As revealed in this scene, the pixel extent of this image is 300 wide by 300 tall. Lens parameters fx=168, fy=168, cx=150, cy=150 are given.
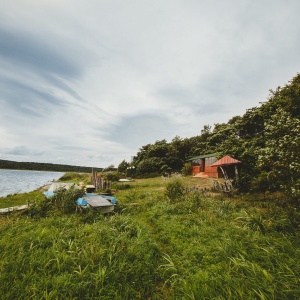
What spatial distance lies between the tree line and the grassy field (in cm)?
192

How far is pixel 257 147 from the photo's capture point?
11.7 meters

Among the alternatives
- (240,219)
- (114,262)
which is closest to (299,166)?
(240,219)

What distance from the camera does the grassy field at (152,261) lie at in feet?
10.2

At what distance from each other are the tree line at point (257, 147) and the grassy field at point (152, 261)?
6.30 feet

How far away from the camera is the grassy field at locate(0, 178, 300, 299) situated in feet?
10.2

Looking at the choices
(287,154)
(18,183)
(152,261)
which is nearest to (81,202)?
(152,261)

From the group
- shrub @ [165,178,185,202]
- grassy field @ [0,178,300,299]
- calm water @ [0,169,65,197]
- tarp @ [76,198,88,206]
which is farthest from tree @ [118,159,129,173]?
grassy field @ [0,178,300,299]

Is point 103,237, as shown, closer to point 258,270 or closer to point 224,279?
point 224,279

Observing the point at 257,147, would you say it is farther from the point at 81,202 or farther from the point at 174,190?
the point at 81,202

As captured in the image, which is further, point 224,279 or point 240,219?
point 240,219

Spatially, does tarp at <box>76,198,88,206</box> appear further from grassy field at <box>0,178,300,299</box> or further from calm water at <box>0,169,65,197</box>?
calm water at <box>0,169,65,197</box>

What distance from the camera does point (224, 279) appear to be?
131 inches

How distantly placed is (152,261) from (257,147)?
1091 centimetres

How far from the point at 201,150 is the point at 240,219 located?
29.7m
